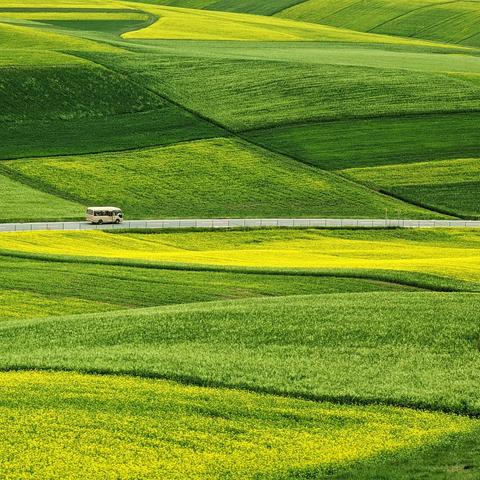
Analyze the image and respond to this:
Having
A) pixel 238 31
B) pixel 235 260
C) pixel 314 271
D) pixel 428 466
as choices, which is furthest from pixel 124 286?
pixel 238 31

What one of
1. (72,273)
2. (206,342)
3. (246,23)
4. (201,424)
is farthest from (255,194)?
(246,23)

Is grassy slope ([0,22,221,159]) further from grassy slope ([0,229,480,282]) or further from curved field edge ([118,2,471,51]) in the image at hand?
curved field edge ([118,2,471,51])

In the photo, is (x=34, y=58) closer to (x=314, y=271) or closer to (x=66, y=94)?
(x=66, y=94)

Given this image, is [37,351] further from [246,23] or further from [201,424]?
[246,23]

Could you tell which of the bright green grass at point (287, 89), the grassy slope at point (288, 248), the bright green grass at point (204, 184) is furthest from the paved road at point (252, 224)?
the bright green grass at point (287, 89)

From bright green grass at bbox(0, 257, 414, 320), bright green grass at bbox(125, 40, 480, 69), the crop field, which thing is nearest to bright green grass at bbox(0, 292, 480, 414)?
the crop field
